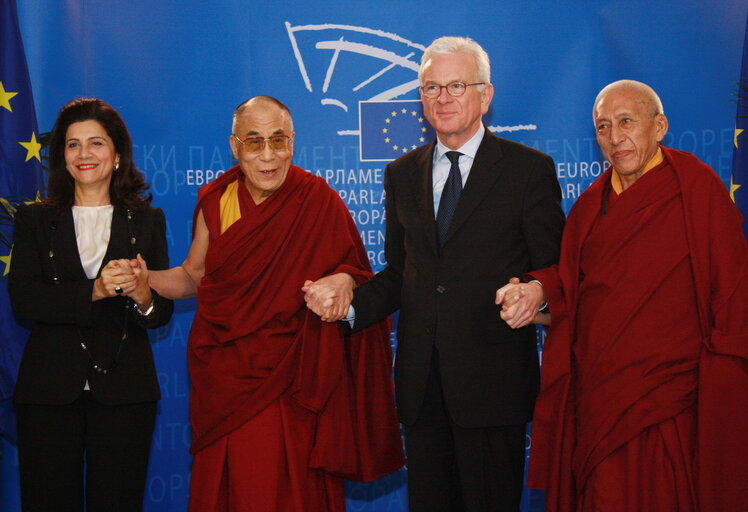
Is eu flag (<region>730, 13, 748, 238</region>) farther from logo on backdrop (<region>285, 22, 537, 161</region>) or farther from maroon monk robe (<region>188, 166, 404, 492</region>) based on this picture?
maroon monk robe (<region>188, 166, 404, 492</region>)

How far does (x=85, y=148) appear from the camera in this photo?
2500mm

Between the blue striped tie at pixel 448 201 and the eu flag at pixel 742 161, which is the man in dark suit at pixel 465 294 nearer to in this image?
the blue striped tie at pixel 448 201

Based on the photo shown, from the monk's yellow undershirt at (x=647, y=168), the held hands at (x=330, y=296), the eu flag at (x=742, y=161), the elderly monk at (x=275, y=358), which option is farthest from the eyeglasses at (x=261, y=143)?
the eu flag at (x=742, y=161)

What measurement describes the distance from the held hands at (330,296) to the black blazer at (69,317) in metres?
0.56

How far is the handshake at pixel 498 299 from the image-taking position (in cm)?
205

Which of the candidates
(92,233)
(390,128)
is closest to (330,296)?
(92,233)

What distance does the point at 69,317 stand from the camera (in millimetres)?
2318

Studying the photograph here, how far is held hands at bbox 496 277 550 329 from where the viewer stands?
2.04m

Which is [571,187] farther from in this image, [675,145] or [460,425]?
[460,425]

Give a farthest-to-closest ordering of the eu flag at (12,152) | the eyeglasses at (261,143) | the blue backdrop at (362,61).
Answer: the blue backdrop at (362,61) < the eu flag at (12,152) < the eyeglasses at (261,143)

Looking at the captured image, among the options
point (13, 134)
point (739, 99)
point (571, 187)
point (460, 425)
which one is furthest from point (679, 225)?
point (13, 134)

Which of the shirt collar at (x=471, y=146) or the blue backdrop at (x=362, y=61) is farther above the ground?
the blue backdrop at (x=362, y=61)

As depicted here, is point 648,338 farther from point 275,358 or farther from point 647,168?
point 275,358

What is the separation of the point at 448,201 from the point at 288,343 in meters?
0.73
